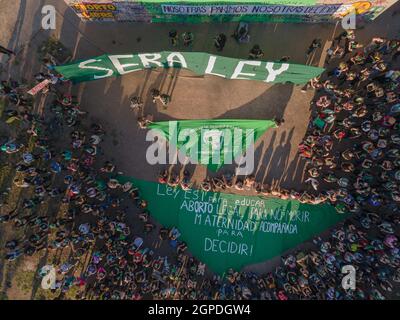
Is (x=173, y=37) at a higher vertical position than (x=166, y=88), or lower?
higher

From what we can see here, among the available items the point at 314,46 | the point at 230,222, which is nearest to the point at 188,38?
the point at 314,46

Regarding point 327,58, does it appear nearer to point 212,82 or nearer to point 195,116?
point 212,82

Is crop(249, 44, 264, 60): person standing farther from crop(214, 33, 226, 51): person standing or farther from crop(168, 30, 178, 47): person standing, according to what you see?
crop(168, 30, 178, 47): person standing

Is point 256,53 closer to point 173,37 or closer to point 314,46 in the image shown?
point 314,46

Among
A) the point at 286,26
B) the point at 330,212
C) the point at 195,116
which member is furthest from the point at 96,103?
the point at 330,212

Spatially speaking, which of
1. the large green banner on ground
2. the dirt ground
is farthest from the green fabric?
the large green banner on ground

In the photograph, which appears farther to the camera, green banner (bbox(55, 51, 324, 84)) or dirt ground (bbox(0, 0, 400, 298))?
dirt ground (bbox(0, 0, 400, 298))

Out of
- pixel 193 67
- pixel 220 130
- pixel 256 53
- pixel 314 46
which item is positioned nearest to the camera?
pixel 193 67

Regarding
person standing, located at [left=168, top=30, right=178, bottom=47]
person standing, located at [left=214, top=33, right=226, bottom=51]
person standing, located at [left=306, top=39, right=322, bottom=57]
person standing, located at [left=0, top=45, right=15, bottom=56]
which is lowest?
person standing, located at [left=0, top=45, right=15, bottom=56]
